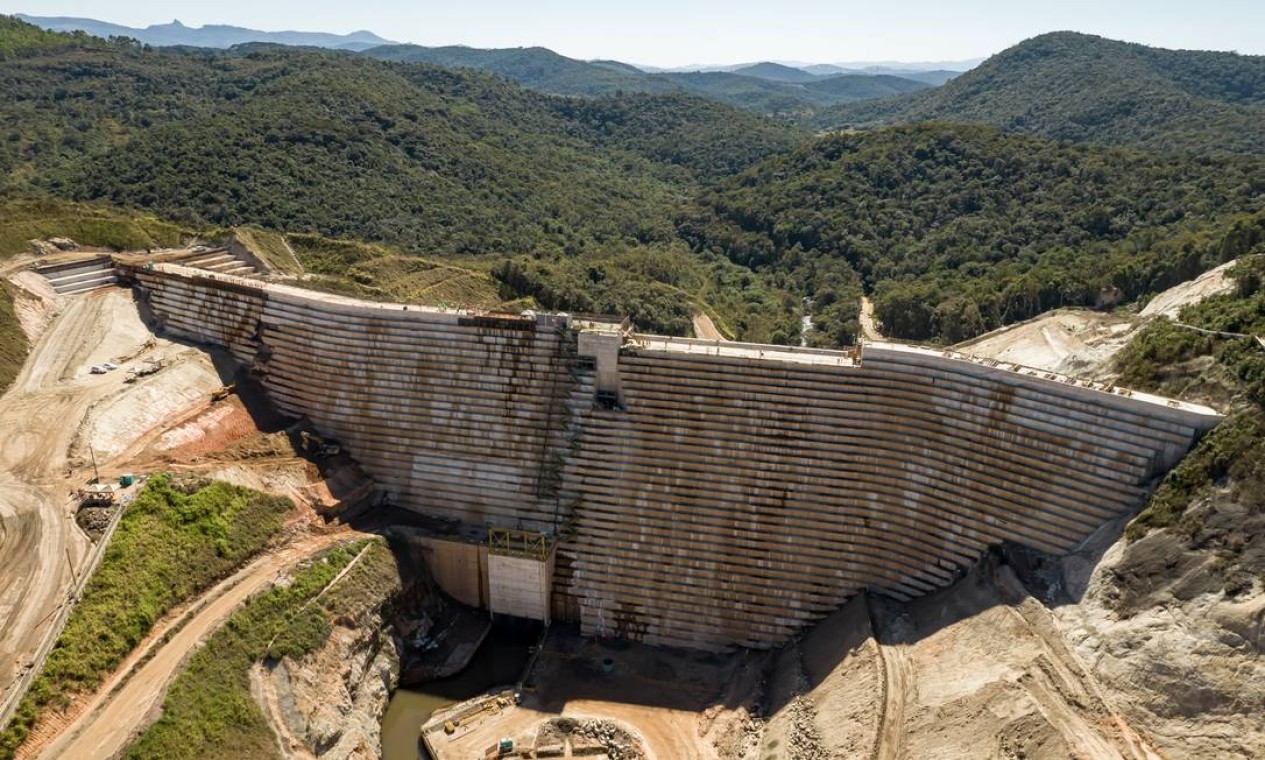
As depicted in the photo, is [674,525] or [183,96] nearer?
[674,525]

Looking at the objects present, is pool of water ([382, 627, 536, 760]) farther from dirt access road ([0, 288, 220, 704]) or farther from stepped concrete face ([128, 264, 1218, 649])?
dirt access road ([0, 288, 220, 704])

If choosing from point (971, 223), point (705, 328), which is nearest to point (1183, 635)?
point (705, 328)

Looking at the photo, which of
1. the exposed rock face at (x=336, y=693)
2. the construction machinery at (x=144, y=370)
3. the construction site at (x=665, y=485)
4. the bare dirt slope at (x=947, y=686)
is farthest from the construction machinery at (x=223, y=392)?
the bare dirt slope at (x=947, y=686)

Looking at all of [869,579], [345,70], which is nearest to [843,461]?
[869,579]

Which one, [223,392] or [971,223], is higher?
[971,223]

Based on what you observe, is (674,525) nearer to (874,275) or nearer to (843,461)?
(843,461)

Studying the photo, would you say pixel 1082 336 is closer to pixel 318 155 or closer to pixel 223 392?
pixel 223 392
